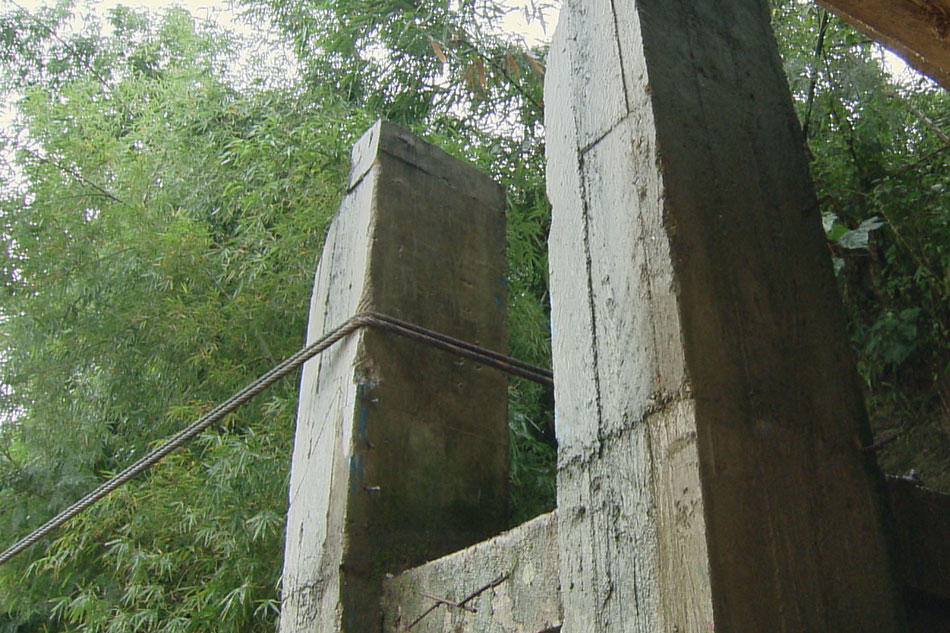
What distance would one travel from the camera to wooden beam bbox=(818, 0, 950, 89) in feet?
3.73

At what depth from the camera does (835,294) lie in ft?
4.44

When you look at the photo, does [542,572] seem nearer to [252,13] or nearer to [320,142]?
[320,142]

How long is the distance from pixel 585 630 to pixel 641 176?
2.07ft

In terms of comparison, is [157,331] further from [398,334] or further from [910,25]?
[910,25]

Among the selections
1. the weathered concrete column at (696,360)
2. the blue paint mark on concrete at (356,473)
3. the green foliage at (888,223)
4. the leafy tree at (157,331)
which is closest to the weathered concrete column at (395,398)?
the blue paint mark on concrete at (356,473)

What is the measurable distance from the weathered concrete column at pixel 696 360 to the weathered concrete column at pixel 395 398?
614 millimetres

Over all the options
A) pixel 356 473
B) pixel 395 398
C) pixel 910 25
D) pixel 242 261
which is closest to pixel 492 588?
pixel 356 473

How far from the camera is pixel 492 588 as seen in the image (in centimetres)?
143

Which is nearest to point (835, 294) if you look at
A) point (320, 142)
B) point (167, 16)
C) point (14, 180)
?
point (320, 142)

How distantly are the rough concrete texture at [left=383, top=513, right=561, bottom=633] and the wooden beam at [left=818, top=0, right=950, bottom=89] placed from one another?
84cm

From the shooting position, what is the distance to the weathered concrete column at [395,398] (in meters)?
1.74

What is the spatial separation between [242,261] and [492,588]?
268cm

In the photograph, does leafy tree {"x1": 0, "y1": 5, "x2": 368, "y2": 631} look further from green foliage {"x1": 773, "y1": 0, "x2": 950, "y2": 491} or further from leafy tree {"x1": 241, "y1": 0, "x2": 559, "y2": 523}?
green foliage {"x1": 773, "y1": 0, "x2": 950, "y2": 491}

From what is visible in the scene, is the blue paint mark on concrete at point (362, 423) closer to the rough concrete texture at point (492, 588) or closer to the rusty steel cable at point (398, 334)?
the rusty steel cable at point (398, 334)
